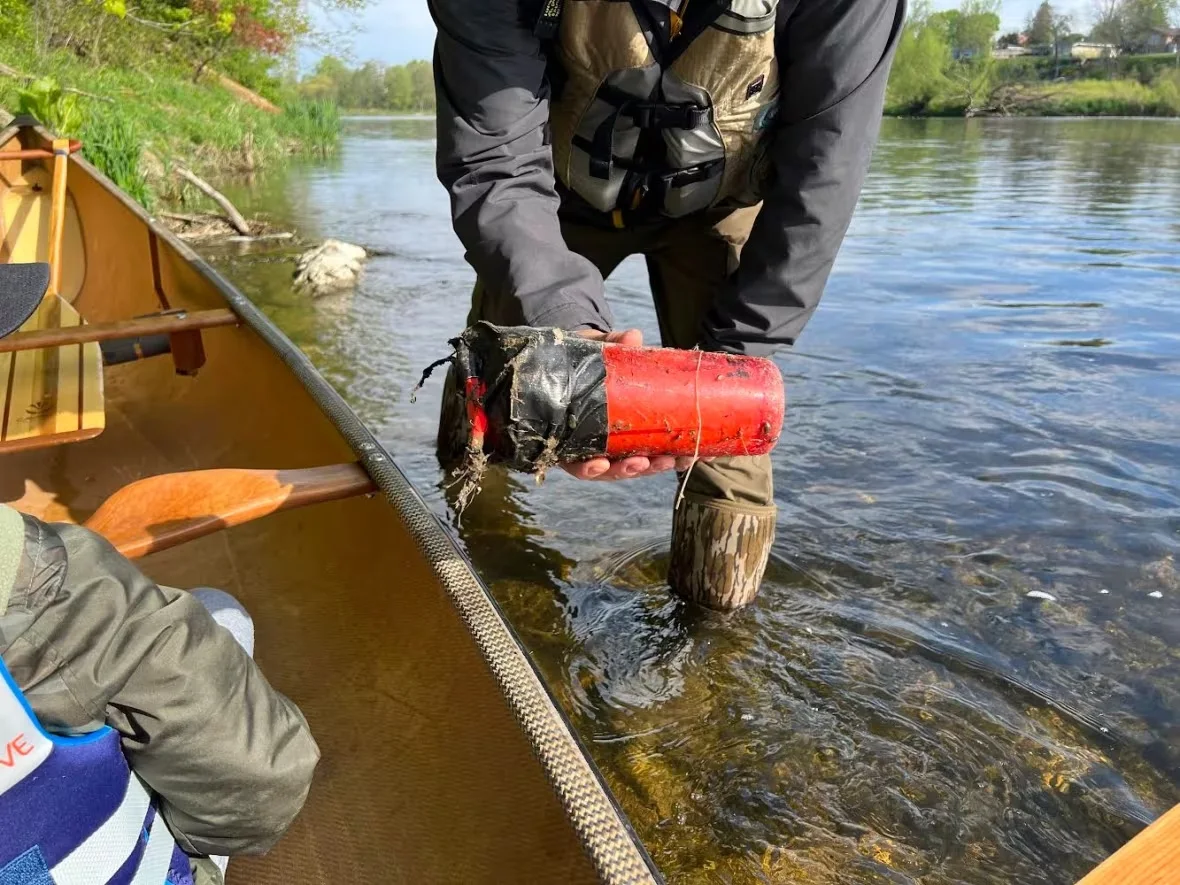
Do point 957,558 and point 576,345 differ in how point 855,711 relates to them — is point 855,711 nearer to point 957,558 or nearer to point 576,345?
point 957,558

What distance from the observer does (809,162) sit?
2285 mm

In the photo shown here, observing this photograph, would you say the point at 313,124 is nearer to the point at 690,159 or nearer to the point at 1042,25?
the point at 690,159

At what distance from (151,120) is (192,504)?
13810mm

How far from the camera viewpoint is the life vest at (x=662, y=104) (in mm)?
2193

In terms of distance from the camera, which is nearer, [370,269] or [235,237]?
[370,269]

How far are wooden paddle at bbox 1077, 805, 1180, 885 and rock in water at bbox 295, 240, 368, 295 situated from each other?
24.9ft

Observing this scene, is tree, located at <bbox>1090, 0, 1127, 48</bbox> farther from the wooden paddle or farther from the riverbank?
the wooden paddle

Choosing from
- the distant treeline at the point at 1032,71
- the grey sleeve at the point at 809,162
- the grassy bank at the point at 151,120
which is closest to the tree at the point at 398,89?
the distant treeline at the point at 1032,71

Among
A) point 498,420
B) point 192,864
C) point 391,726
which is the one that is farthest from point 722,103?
point 192,864

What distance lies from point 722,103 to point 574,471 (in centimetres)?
108

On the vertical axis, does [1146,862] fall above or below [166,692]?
below

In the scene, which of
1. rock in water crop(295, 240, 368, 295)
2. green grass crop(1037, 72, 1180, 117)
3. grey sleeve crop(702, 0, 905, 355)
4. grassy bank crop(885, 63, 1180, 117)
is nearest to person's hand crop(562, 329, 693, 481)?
grey sleeve crop(702, 0, 905, 355)

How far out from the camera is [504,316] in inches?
87.4

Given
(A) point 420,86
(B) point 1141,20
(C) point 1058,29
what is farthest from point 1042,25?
(A) point 420,86
